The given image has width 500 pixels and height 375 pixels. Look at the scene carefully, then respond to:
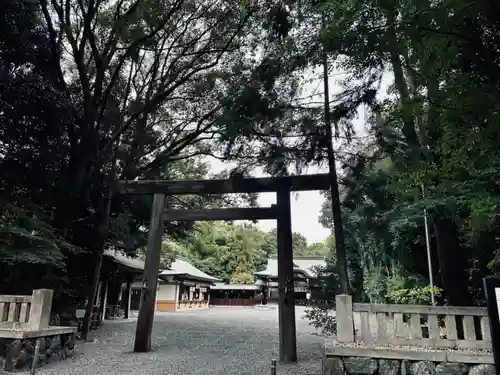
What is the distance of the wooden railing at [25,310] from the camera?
5.04 m

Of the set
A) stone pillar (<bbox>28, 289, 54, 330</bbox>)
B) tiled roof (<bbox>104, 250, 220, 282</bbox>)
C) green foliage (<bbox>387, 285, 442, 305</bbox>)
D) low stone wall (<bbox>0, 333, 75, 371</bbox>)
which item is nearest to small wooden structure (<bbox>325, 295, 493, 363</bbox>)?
green foliage (<bbox>387, 285, 442, 305</bbox>)

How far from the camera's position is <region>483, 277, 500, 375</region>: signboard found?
2055 millimetres

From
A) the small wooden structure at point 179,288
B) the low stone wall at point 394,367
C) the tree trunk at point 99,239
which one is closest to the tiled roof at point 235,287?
the small wooden structure at point 179,288

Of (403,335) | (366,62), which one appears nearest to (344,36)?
(366,62)

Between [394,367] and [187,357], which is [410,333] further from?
[187,357]

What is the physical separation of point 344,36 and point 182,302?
22.5m

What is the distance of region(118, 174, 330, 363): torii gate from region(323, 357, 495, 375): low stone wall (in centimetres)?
214

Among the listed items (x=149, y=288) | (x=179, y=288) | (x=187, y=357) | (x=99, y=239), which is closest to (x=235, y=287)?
(x=179, y=288)

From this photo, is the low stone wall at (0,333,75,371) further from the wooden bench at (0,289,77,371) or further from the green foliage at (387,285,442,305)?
the green foliage at (387,285,442,305)

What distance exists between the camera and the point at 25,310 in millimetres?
5113

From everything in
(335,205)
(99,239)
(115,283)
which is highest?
(335,205)

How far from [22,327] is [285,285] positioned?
3856 millimetres

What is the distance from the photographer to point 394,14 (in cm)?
353

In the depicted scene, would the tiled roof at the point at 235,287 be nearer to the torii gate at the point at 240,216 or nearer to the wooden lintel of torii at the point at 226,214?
the torii gate at the point at 240,216
